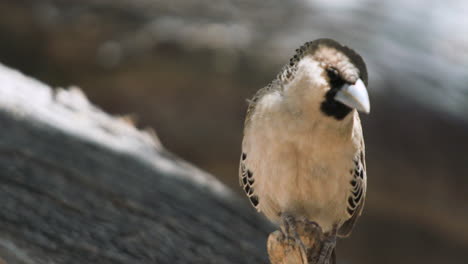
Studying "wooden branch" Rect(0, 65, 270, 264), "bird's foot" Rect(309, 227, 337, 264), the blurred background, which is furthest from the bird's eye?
the blurred background

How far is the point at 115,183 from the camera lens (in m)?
4.31

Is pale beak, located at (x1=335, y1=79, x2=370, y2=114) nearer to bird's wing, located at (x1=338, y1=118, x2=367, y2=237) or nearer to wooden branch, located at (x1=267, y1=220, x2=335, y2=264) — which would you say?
bird's wing, located at (x1=338, y1=118, x2=367, y2=237)

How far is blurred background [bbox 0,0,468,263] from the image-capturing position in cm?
714

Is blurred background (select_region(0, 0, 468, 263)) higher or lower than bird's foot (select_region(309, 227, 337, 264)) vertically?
higher

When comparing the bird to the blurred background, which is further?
the blurred background

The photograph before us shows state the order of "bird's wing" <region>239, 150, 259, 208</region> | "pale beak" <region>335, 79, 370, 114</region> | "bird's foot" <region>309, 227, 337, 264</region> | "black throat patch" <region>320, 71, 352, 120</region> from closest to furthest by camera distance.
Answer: "pale beak" <region>335, 79, 370, 114</region>
"black throat patch" <region>320, 71, 352, 120</region>
"bird's foot" <region>309, 227, 337, 264</region>
"bird's wing" <region>239, 150, 259, 208</region>

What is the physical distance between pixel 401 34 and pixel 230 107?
2.22 meters

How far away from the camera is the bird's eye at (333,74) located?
2910 millimetres

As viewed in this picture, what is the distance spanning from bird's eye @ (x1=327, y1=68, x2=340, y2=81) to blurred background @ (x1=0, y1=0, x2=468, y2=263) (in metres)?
4.17

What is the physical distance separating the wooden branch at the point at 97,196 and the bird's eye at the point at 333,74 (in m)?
1.28

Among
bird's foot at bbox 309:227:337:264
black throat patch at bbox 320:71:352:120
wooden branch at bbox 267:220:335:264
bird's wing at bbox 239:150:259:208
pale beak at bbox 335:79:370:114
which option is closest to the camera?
pale beak at bbox 335:79:370:114

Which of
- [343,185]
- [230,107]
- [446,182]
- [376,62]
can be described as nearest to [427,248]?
[446,182]

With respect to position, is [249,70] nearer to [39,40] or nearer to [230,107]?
[230,107]

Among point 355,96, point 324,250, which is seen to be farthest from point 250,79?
point 355,96
